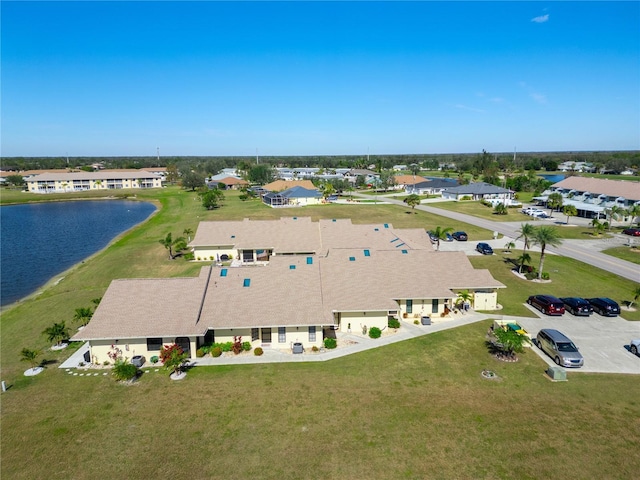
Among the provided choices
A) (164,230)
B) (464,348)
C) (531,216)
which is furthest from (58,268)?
(531,216)

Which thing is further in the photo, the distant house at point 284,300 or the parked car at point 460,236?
the parked car at point 460,236

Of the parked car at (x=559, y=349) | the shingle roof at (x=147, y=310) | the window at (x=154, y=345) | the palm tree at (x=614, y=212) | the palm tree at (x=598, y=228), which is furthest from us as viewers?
the palm tree at (x=614, y=212)

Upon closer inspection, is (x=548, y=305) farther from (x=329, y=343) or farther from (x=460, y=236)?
(x=460, y=236)

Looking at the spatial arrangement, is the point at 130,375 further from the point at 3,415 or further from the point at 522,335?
the point at 522,335

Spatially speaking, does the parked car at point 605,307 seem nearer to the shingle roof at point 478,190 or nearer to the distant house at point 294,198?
the distant house at point 294,198

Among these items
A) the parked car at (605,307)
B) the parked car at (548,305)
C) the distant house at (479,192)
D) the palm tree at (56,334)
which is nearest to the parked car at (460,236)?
the parked car at (548,305)

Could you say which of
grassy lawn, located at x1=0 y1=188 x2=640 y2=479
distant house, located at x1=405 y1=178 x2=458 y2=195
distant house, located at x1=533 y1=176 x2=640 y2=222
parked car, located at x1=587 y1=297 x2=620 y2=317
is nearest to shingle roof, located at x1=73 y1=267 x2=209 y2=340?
grassy lawn, located at x1=0 y1=188 x2=640 y2=479
